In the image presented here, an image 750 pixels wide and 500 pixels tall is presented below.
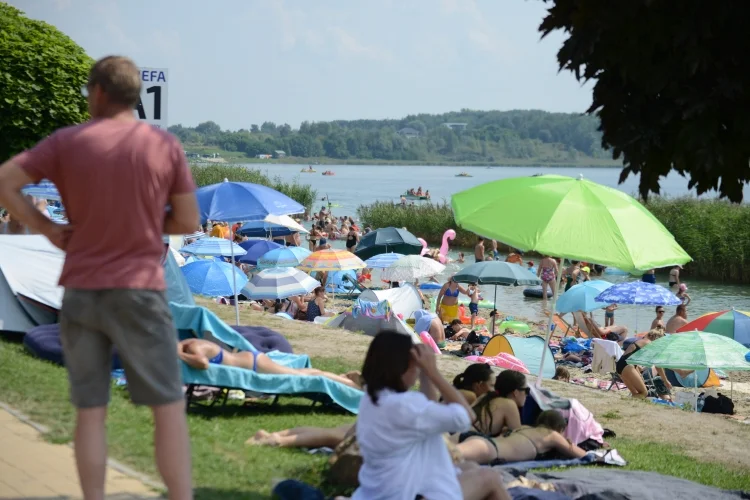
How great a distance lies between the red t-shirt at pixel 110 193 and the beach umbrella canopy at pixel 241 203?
20.4ft

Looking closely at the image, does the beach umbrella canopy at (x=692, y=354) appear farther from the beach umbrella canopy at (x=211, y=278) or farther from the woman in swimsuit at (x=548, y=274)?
the woman in swimsuit at (x=548, y=274)

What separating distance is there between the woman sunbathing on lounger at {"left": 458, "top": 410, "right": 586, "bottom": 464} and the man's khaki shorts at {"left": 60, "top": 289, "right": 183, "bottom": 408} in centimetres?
284

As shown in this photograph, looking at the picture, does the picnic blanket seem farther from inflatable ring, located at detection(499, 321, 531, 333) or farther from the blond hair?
inflatable ring, located at detection(499, 321, 531, 333)

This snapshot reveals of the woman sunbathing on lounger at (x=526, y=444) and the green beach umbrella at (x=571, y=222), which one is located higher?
the green beach umbrella at (x=571, y=222)

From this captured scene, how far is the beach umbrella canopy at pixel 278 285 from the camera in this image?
1705cm

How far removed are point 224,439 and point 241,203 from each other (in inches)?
178

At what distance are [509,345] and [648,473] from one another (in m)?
7.35

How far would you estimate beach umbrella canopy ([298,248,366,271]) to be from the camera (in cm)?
1977

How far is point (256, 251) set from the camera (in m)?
23.9

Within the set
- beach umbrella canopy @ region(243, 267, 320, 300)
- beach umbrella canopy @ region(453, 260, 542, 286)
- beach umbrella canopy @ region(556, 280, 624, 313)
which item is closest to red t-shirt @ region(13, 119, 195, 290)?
beach umbrella canopy @ region(243, 267, 320, 300)

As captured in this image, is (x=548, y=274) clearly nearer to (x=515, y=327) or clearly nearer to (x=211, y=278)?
(x=515, y=327)

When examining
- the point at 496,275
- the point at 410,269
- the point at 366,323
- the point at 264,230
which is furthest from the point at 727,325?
the point at 264,230

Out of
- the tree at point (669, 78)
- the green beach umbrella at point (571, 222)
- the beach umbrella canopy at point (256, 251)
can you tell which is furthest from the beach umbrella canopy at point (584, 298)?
the tree at point (669, 78)

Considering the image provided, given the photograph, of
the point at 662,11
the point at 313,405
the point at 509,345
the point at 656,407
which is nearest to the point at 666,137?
the point at 662,11
